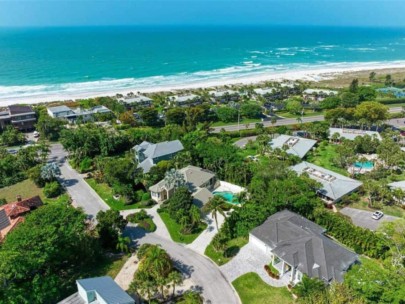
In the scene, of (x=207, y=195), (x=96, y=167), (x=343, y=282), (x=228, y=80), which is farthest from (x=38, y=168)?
(x=228, y=80)

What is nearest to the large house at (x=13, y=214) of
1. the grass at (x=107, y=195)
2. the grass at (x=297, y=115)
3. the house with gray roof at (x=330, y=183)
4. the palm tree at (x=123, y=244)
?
the grass at (x=107, y=195)

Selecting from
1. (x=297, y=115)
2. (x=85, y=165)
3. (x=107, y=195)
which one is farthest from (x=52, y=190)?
(x=297, y=115)

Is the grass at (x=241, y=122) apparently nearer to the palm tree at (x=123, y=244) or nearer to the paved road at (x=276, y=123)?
the paved road at (x=276, y=123)

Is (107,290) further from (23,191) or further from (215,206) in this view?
(23,191)

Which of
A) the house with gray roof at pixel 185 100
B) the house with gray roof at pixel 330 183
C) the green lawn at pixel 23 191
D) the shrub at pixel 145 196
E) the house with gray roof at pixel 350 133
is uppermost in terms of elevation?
the house with gray roof at pixel 185 100

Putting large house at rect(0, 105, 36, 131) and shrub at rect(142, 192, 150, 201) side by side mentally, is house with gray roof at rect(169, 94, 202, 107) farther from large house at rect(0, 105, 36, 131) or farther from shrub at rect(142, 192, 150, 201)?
shrub at rect(142, 192, 150, 201)
